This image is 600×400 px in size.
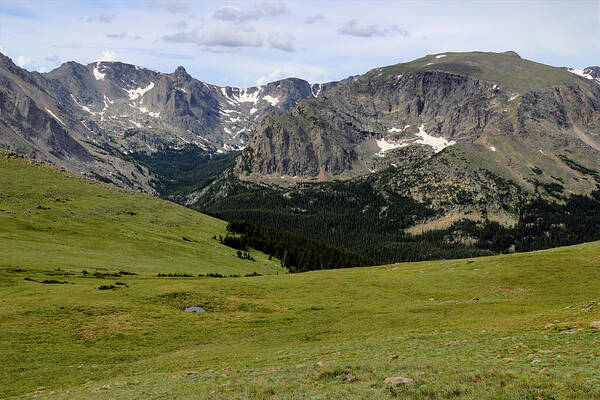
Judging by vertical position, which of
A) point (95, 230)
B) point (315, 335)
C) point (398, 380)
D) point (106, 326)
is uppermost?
point (398, 380)

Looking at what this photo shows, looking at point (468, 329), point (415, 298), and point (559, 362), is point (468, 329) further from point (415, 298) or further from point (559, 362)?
point (415, 298)

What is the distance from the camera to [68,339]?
42875 mm

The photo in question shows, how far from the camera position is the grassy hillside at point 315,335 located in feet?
72.7

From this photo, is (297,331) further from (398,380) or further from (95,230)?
(95,230)

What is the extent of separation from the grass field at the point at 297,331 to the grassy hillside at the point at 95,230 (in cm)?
135

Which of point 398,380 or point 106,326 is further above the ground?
point 398,380

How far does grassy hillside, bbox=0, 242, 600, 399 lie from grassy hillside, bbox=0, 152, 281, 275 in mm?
18197

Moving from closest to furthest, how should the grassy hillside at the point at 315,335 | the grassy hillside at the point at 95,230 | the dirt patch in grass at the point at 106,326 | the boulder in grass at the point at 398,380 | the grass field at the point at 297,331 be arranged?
1. the boulder in grass at the point at 398,380
2. the grassy hillside at the point at 315,335
3. the grass field at the point at 297,331
4. the dirt patch in grass at the point at 106,326
5. the grassy hillside at the point at 95,230

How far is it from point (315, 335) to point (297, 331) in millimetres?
3100

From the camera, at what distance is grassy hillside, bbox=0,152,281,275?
9112 centimetres

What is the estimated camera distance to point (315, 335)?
4462 cm

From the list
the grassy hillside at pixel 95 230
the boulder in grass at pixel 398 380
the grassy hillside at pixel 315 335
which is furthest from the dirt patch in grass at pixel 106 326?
the grassy hillside at pixel 95 230

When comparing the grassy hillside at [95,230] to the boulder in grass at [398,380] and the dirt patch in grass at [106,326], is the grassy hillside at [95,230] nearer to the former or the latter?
the dirt patch in grass at [106,326]

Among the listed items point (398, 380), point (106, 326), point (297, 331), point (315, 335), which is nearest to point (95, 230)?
point (106, 326)
